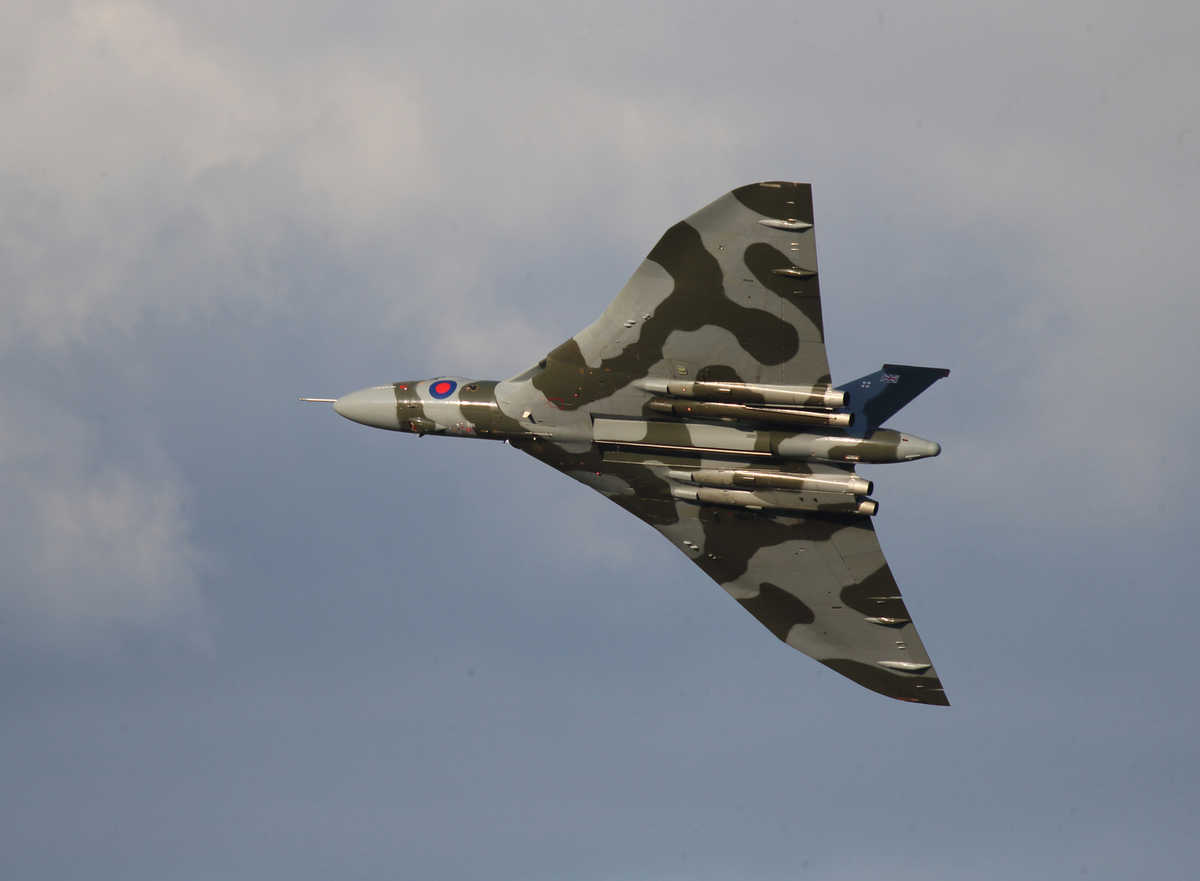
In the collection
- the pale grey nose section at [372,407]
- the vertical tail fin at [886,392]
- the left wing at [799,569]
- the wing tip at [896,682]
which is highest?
the pale grey nose section at [372,407]

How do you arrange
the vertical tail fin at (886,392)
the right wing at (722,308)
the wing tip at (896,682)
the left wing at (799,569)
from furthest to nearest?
the wing tip at (896,682) → the left wing at (799,569) → the vertical tail fin at (886,392) → the right wing at (722,308)

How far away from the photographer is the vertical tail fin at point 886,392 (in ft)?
139

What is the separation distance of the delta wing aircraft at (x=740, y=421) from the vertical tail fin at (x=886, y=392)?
0.04m

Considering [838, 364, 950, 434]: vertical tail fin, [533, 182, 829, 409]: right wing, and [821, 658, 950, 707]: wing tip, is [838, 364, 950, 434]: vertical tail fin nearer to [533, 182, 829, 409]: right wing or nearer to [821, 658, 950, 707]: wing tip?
[533, 182, 829, 409]: right wing

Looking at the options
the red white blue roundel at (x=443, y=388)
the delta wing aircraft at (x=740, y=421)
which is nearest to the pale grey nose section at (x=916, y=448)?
the delta wing aircraft at (x=740, y=421)

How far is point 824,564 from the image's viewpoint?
46.4m

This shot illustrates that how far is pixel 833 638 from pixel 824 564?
307 cm

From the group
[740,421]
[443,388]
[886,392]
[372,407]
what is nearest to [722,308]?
[740,421]

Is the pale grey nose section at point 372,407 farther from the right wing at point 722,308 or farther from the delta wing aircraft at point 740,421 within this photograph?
the right wing at point 722,308

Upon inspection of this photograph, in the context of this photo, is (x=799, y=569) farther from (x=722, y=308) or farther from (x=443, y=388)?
(x=443, y=388)

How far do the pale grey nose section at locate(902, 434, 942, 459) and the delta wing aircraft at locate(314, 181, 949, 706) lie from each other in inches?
1.7

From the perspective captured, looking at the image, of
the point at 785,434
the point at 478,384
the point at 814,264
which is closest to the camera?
the point at 814,264

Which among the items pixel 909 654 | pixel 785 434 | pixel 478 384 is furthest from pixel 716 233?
pixel 909 654

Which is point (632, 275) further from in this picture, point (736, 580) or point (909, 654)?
point (909, 654)
